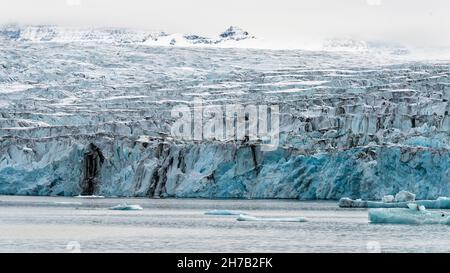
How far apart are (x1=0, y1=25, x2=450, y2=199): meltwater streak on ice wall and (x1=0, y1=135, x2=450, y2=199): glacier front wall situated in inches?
2.0

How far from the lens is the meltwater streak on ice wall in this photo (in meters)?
41.2

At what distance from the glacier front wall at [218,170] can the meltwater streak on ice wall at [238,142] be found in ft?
0.17

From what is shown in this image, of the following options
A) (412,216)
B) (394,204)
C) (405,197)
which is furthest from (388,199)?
(412,216)

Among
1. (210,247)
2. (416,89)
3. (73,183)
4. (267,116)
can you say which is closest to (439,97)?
(416,89)

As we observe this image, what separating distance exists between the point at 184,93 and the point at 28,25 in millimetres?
132759

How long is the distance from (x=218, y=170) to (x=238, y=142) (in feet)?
8.54

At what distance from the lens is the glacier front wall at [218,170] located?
3997 centimetres

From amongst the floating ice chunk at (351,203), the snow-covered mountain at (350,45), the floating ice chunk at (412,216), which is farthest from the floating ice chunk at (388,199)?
the snow-covered mountain at (350,45)

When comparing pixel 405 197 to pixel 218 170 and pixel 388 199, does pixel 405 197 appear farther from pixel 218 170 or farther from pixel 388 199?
pixel 218 170

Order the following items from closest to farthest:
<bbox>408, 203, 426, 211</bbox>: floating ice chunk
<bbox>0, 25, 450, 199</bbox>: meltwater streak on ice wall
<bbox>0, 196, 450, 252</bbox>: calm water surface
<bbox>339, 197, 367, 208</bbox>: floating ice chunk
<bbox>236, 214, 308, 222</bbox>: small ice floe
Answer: <bbox>0, 196, 450, 252</bbox>: calm water surface → <bbox>408, 203, 426, 211</bbox>: floating ice chunk → <bbox>236, 214, 308, 222</bbox>: small ice floe → <bbox>339, 197, 367, 208</bbox>: floating ice chunk → <bbox>0, 25, 450, 199</bbox>: meltwater streak on ice wall

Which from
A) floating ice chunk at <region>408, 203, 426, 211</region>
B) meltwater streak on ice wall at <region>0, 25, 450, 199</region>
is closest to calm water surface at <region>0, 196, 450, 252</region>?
floating ice chunk at <region>408, 203, 426, 211</region>

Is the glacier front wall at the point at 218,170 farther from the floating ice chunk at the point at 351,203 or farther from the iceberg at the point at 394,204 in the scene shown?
the iceberg at the point at 394,204

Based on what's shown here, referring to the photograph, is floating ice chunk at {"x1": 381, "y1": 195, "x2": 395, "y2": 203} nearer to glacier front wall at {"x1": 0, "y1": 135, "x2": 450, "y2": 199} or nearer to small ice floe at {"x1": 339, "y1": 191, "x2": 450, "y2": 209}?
small ice floe at {"x1": 339, "y1": 191, "x2": 450, "y2": 209}

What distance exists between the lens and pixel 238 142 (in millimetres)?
46500
